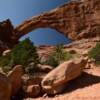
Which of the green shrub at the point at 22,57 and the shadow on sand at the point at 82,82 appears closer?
the shadow on sand at the point at 82,82

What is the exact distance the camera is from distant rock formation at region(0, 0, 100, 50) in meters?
41.0

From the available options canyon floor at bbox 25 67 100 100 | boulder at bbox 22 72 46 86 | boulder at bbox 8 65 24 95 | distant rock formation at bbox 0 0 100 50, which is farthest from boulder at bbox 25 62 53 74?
distant rock formation at bbox 0 0 100 50

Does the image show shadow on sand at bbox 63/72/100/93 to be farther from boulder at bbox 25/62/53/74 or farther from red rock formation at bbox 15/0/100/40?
red rock formation at bbox 15/0/100/40

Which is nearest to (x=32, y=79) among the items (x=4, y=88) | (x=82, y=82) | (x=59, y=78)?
(x=59, y=78)

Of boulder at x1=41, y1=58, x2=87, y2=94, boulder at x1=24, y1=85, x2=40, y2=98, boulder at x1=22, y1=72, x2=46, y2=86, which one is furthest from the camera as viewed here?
boulder at x1=22, y1=72, x2=46, y2=86

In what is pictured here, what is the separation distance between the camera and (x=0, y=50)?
117 ft

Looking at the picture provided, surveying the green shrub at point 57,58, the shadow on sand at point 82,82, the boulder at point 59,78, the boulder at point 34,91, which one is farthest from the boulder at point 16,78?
the green shrub at point 57,58

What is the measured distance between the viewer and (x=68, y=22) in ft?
139

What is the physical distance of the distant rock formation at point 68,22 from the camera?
4100 cm

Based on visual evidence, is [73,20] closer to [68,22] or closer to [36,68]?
[68,22]

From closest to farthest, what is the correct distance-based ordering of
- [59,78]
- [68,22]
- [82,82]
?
[59,78] → [82,82] → [68,22]

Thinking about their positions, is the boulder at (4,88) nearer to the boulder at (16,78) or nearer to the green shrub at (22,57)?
the boulder at (16,78)

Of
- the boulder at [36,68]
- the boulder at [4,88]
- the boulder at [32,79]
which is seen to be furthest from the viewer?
the boulder at [36,68]

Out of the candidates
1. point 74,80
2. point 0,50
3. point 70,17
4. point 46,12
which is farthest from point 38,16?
point 74,80
